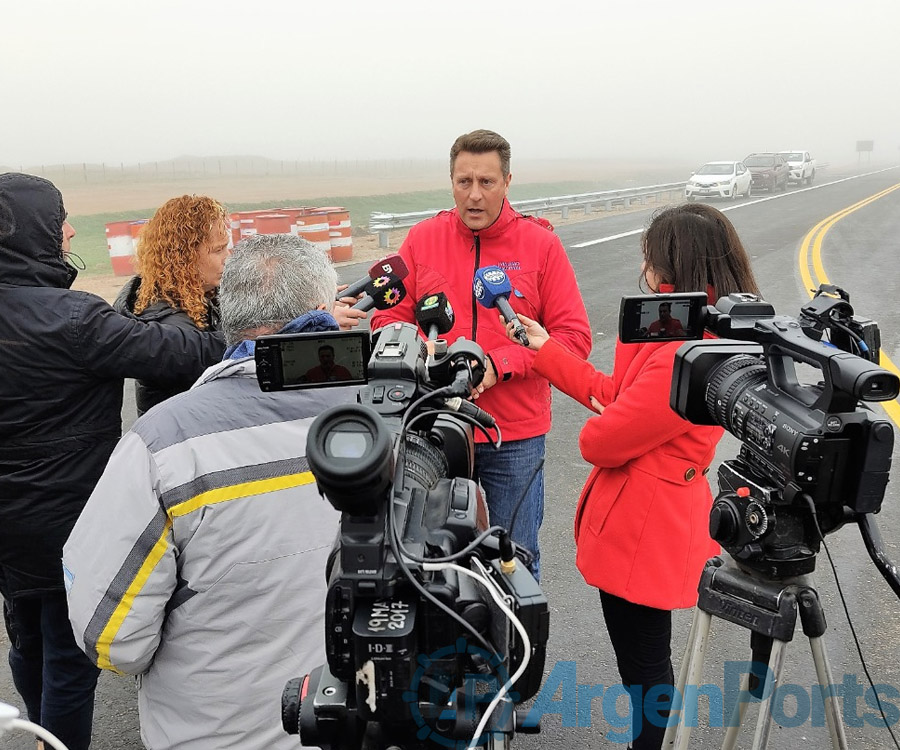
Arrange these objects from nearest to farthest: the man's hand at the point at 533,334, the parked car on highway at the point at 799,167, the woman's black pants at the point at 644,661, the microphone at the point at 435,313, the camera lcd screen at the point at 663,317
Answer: the camera lcd screen at the point at 663,317 < the microphone at the point at 435,313 < the woman's black pants at the point at 644,661 < the man's hand at the point at 533,334 < the parked car on highway at the point at 799,167

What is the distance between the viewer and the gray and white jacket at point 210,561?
189cm

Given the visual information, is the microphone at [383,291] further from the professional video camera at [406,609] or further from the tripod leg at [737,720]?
the tripod leg at [737,720]

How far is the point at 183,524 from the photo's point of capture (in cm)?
191

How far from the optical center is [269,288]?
2.21 metres

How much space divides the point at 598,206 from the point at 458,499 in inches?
1049

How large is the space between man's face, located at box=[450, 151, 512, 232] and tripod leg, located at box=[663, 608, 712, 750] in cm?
221

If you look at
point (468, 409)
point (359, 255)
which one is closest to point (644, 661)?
point (468, 409)

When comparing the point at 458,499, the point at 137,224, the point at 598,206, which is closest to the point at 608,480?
the point at 458,499

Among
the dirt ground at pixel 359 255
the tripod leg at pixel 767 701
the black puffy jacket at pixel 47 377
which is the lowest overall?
the dirt ground at pixel 359 255

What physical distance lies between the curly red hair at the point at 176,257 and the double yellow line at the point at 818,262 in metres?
5.30

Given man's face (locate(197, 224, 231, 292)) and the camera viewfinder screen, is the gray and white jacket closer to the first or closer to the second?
the camera viewfinder screen

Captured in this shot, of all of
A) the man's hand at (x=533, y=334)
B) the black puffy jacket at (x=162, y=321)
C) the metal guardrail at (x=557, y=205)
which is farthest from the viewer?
the metal guardrail at (x=557, y=205)

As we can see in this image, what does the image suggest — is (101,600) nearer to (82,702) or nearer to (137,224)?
(82,702)

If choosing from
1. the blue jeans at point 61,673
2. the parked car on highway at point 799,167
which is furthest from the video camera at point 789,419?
the parked car on highway at point 799,167
